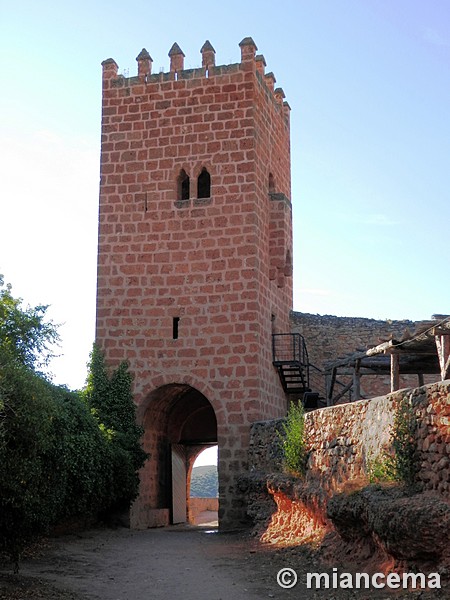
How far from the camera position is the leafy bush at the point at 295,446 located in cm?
1289

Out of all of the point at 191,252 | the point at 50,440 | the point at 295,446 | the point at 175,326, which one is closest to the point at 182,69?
the point at 191,252

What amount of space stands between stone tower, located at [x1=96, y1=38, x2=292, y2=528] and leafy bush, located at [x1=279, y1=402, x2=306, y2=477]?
3.58 m

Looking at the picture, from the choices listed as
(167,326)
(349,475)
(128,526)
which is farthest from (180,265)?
(349,475)

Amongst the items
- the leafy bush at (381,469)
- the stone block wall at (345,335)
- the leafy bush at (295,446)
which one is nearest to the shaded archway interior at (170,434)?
the stone block wall at (345,335)

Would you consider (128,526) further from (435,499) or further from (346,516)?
(435,499)

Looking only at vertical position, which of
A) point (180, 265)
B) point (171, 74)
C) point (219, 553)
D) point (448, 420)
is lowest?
point (219, 553)

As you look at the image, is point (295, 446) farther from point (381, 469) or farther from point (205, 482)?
point (205, 482)

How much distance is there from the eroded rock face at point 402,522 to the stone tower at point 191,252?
811cm

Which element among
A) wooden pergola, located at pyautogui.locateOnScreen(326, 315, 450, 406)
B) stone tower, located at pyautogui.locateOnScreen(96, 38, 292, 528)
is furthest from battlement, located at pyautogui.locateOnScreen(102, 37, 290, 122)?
wooden pergola, located at pyautogui.locateOnScreen(326, 315, 450, 406)

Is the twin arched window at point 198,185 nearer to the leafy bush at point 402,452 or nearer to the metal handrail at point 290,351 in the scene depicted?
the metal handrail at point 290,351

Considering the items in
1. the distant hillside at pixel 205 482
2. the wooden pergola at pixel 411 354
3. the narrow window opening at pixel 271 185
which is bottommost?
the distant hillside at pixel 205 482

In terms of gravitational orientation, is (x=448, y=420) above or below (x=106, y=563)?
above

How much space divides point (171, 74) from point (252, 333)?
680 centimetres

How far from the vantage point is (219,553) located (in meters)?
12.7
